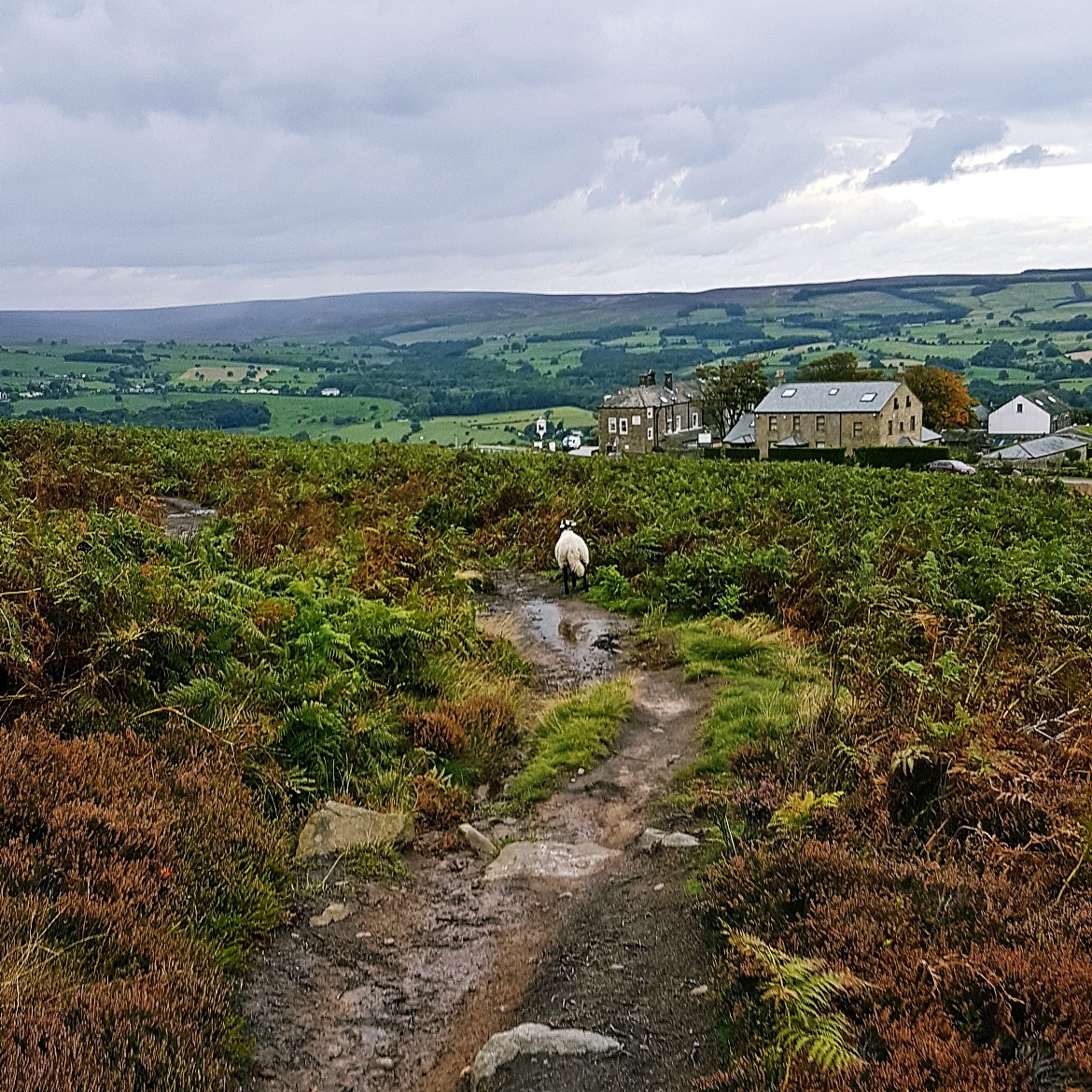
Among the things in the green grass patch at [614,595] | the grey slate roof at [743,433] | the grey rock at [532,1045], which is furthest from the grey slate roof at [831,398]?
the grey rock at [532,1045]

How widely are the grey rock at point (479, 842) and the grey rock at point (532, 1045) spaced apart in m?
2.39

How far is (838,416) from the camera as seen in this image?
83.2m

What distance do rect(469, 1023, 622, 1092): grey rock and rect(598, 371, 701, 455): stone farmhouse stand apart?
300 ft

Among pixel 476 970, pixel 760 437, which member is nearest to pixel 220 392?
pixel 760 437

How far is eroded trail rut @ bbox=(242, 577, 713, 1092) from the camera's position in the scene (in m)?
5.22

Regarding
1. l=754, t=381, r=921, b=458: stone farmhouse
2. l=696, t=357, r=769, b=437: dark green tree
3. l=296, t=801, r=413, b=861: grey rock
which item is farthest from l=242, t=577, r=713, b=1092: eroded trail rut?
l=696, t=357, r=769, b=437: dark green tree

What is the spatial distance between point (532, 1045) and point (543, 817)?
3217mm

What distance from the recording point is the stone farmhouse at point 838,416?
82.1m

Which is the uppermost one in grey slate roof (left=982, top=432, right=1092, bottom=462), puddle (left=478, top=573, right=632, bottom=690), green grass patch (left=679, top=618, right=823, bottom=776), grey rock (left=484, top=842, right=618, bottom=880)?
green grass patch (left=679, top=618, right=823, bottom=776)

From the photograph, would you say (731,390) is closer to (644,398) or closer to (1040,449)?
(644,398)

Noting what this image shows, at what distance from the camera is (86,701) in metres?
7.74

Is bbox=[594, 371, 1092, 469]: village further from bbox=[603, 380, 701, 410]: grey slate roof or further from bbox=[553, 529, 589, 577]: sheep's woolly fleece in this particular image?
bbox=[553, 529, 589, 577]: sheep's woolly fleece

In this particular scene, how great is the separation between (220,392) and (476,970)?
93.6 metres

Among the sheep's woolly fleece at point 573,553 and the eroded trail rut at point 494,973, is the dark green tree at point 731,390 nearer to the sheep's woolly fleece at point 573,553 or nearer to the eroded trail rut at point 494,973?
the sheep's woolly fleece at point 573,553
